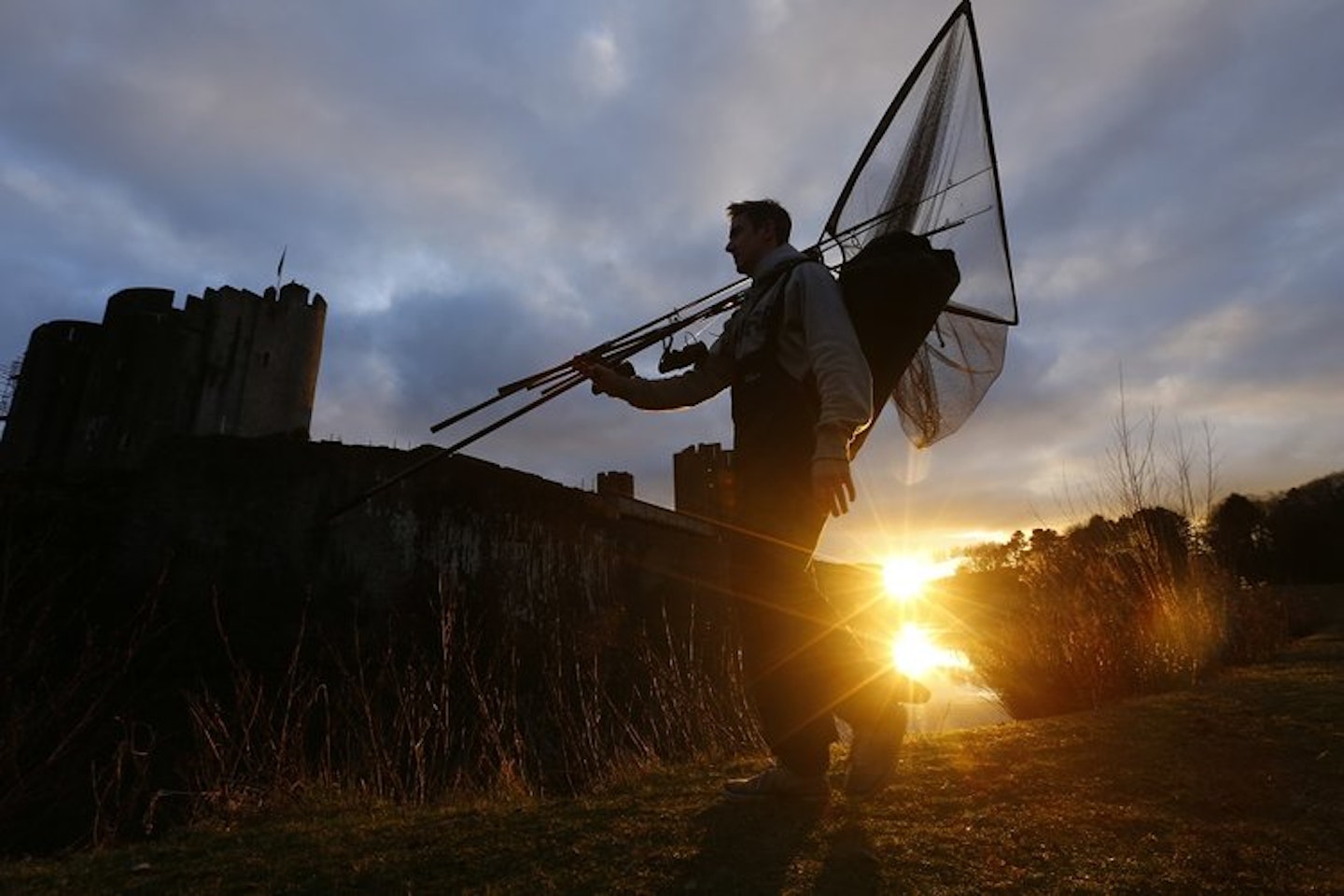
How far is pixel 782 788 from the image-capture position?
253 centimetres

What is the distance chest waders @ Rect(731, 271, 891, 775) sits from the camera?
8.09ft

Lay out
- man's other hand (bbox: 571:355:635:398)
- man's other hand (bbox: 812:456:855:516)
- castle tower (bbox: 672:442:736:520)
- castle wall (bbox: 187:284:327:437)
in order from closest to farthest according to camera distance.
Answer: man's other hand (bbox: 812:456:855:516)
man's other hand (bbox: 571:355:635:398)
castle tower (bbox: 672:442:736:520)
castle wall (bbox: 187:284:327:437)

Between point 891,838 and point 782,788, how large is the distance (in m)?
0.51

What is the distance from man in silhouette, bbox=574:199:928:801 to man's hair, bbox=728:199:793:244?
0.41 m

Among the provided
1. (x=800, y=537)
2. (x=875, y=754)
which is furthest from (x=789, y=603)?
(x=875, y=754)

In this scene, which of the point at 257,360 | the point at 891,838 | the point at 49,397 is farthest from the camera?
the point at 257,360

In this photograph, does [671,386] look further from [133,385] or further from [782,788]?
[133,385]

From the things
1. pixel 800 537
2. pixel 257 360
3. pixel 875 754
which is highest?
pixel 257 360

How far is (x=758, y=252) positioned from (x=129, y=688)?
35.8 ft

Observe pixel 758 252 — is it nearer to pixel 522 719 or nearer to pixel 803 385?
pixel 803 385

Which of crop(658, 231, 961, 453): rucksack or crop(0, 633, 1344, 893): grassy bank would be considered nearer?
crop(0, 633, 1344, 893): grassy bank

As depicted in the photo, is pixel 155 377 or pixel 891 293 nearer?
pixel 891 293

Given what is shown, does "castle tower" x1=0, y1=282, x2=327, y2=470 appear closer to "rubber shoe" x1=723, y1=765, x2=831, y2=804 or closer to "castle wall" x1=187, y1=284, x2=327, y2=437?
"castle wall" x1=187, y1=284, x2=327, y2=437

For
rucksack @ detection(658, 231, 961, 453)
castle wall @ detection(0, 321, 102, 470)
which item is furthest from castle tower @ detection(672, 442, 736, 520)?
castle wall @ detection(0, 321, 102, 470)
